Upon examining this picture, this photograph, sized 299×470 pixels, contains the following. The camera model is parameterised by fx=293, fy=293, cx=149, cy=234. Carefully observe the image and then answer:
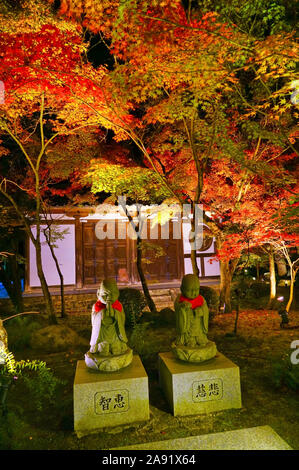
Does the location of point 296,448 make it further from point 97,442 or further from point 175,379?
point 97,442

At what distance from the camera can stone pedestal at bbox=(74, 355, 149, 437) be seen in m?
4.38

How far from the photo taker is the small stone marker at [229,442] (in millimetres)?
3799

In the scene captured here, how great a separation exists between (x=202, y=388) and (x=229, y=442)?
3.01 feet

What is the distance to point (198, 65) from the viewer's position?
6.45 m

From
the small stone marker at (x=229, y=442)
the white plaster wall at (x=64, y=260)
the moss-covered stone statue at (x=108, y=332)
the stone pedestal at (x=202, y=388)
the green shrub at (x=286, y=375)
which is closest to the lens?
the small stone marker at (x=229, y=442)

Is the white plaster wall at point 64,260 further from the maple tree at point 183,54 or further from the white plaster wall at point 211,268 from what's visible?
the maple tree at point 183,54

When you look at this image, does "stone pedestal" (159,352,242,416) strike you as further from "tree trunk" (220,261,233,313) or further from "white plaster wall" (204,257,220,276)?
"white plaster wall" (204,257,220,276)

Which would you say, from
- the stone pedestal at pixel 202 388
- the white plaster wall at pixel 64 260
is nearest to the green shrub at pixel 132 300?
the white plaster wall at pixel 64 260

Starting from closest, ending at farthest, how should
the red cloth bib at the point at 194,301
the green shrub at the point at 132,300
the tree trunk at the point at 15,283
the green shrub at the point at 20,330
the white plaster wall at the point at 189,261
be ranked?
the red cloth bib at the point at 194,301 < the green shrub at the point at 20,330 < the green shrub at the point at 132,300 < the tree trunk at the point at 15,283 < the white plaster wall at the point at 189,261

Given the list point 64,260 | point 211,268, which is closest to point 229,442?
point 64,260

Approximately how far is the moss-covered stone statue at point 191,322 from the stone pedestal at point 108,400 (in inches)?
37.7

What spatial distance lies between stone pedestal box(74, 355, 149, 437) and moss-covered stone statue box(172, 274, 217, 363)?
3.15 feet

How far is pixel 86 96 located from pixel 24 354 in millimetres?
7310
